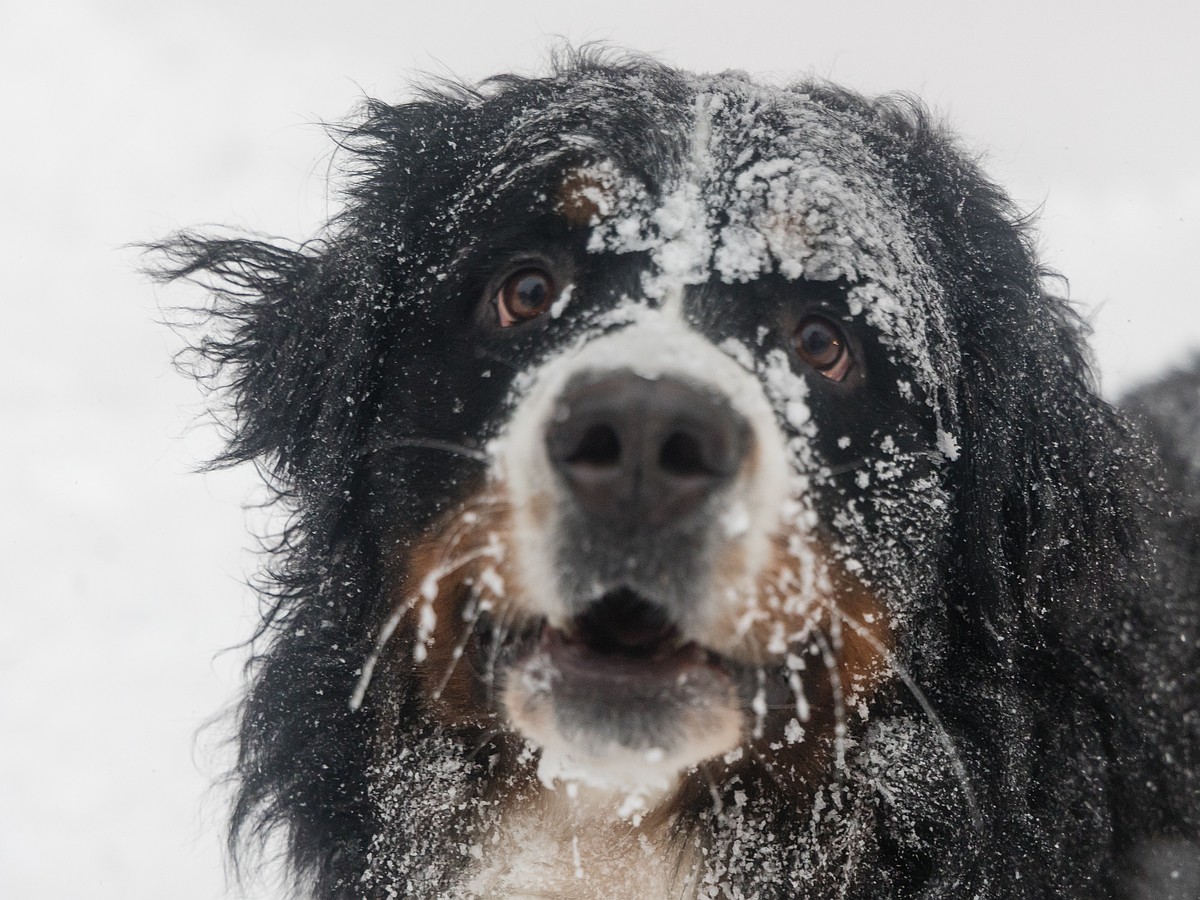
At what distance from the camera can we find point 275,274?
2.72 meters

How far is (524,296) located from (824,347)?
63 cm

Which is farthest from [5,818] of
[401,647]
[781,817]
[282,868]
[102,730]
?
[781,817]

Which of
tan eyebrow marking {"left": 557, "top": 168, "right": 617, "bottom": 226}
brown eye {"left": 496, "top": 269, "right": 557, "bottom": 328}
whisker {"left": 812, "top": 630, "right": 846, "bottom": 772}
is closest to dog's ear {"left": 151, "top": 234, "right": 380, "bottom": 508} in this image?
brown eye {"left": 496, "top": 269, "right": 557, "bottom": 328}

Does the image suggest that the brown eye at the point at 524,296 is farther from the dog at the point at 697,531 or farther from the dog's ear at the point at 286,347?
the dog's ear at the point at 286,347

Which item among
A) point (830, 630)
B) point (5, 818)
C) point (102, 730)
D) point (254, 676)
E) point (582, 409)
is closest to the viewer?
point (582, 409)

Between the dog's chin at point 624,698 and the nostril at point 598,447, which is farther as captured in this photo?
the dog's chin at point 624,698

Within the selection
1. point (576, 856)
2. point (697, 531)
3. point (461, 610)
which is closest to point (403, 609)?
point (461, 610)

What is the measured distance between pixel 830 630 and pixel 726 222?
0.83m

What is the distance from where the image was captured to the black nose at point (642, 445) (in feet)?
4.87

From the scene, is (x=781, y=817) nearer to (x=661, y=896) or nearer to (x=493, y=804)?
(x=661, y=896)

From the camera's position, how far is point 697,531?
1586mm

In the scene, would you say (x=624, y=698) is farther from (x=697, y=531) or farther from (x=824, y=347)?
(x=824, y=347)

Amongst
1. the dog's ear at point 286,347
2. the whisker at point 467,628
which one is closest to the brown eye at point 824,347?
the whisker at point 467,628

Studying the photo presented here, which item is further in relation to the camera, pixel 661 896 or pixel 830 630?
pixel 661 896
